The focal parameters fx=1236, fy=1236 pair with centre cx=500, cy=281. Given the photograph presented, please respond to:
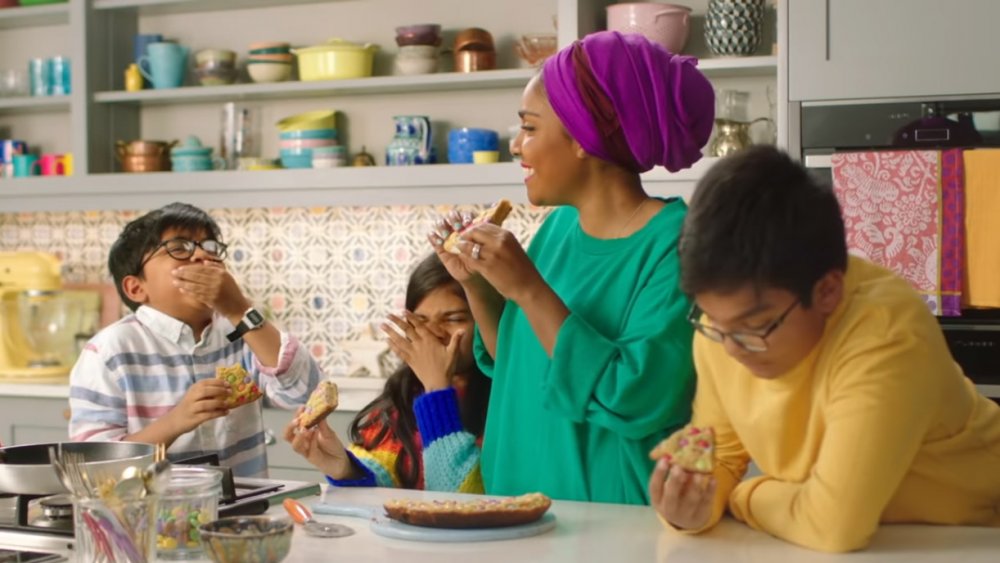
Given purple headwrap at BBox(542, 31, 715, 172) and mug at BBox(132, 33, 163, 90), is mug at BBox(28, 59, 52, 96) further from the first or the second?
purple headwrap at BBox(542, 31, 715, 172)

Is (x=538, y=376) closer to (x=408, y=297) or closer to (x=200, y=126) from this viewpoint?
(x=408, y=297)

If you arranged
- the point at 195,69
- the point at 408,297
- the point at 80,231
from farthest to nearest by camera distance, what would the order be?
1. the point at 80,231
2. the point at 195,69
3. the point at 408,297

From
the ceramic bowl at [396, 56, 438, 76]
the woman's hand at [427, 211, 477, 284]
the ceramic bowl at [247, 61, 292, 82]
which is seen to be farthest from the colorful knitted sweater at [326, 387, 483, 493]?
the ceramic bowl at [247, 61, 292, 82]

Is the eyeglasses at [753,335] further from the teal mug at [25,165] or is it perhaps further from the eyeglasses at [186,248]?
the teal mug at [25,165]

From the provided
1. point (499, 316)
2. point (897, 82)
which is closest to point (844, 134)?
point (897, 82)

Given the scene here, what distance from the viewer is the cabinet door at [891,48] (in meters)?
3.16

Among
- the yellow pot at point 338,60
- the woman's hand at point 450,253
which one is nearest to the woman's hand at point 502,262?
the woman's hand at point 450,253

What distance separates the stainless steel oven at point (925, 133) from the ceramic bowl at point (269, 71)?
169cm

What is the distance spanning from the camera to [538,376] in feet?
6.20

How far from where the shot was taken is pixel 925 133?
3.19 m

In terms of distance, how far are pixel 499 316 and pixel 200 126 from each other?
2.60 metres

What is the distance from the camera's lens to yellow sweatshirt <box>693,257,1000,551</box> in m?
1.45

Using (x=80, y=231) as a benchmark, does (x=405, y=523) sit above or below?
Answer: below

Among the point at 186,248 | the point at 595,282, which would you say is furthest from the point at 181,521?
the point at 186,248
